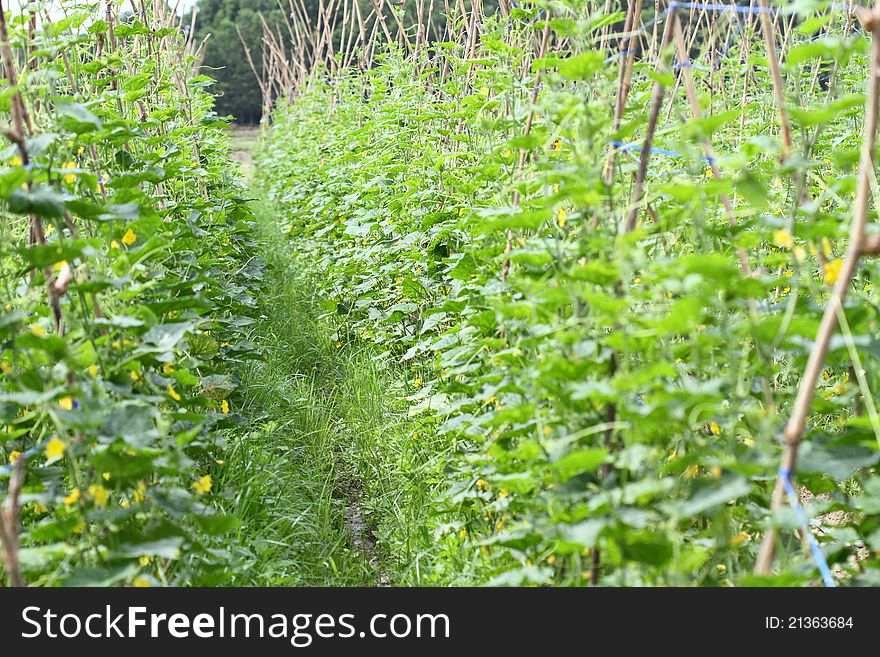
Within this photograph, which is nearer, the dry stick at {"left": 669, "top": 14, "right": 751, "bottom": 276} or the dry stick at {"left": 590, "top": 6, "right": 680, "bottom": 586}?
the dry stick at {"left": 590, "top": 6, "right": 680, "bottom": 586}

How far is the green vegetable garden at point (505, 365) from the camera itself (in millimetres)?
1586

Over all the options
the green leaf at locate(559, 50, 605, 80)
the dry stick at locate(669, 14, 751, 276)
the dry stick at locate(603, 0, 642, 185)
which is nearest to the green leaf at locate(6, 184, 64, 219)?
the green leaf at locate(559, 50, 605, 80)

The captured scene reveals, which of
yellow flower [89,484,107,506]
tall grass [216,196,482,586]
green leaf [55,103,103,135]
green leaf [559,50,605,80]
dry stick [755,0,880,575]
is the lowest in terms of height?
tall grass [216,196,482,586]

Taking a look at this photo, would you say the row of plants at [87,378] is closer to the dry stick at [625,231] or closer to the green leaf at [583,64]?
the dry stick at [625,231]

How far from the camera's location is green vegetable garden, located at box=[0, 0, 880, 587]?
159 centimetres

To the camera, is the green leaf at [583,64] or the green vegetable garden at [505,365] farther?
the green leaf at [583,64]

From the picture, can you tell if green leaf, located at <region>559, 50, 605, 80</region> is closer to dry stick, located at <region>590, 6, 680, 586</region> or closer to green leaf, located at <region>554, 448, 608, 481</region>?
dry stick, located at <region>590, 6, 680, 586</region>

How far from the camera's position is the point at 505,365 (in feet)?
7.49

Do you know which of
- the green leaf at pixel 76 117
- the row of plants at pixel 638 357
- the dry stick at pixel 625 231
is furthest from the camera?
the green leaf at pixel 76 117

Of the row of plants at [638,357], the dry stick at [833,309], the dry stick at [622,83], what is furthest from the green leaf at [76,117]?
the dry stick at [833,309]

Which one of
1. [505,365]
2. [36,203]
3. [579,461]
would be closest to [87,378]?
[36,203]

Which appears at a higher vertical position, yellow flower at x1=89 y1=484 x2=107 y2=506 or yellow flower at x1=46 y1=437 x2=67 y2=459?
yellow flower at x1=46 y1=437 x2=67 y2=459

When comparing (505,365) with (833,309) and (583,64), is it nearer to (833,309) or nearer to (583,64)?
(583,64)
